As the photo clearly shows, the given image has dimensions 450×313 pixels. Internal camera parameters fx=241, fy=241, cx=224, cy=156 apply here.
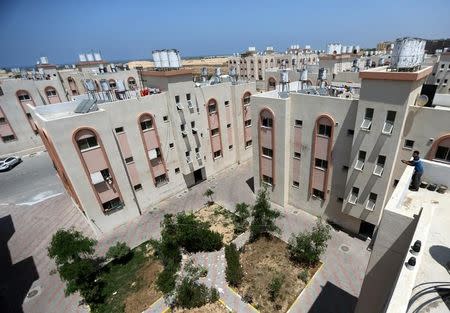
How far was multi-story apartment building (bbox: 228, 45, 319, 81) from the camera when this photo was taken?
7806 centimetres

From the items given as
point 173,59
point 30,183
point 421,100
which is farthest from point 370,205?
point 30,183

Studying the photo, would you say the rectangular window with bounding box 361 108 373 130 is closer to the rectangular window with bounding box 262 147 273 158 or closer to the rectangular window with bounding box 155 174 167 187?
the rectangular window with bounding box 262 147 273 158

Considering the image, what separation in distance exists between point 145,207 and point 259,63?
65434 mm

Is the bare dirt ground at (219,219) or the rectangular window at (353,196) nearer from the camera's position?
the rectangular window at (353,196)

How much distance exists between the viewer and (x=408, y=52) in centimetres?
1547

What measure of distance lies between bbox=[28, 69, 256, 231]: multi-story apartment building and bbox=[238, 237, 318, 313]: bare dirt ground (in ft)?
44.1

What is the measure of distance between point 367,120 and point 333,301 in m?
13.4

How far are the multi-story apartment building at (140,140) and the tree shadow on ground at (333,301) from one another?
1937cm

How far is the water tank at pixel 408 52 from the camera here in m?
15.5

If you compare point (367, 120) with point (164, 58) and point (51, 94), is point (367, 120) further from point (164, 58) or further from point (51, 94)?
point (51, 94)

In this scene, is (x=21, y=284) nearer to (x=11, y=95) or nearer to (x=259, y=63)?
(x=11, y=95)

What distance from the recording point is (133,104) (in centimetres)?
2467

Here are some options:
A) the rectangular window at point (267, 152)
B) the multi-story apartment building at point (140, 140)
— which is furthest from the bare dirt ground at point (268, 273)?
the multi-story apartment building at point (140, 140)

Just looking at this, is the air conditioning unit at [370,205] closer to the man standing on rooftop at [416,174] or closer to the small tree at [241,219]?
the man standing on rooftop at [416,174]
